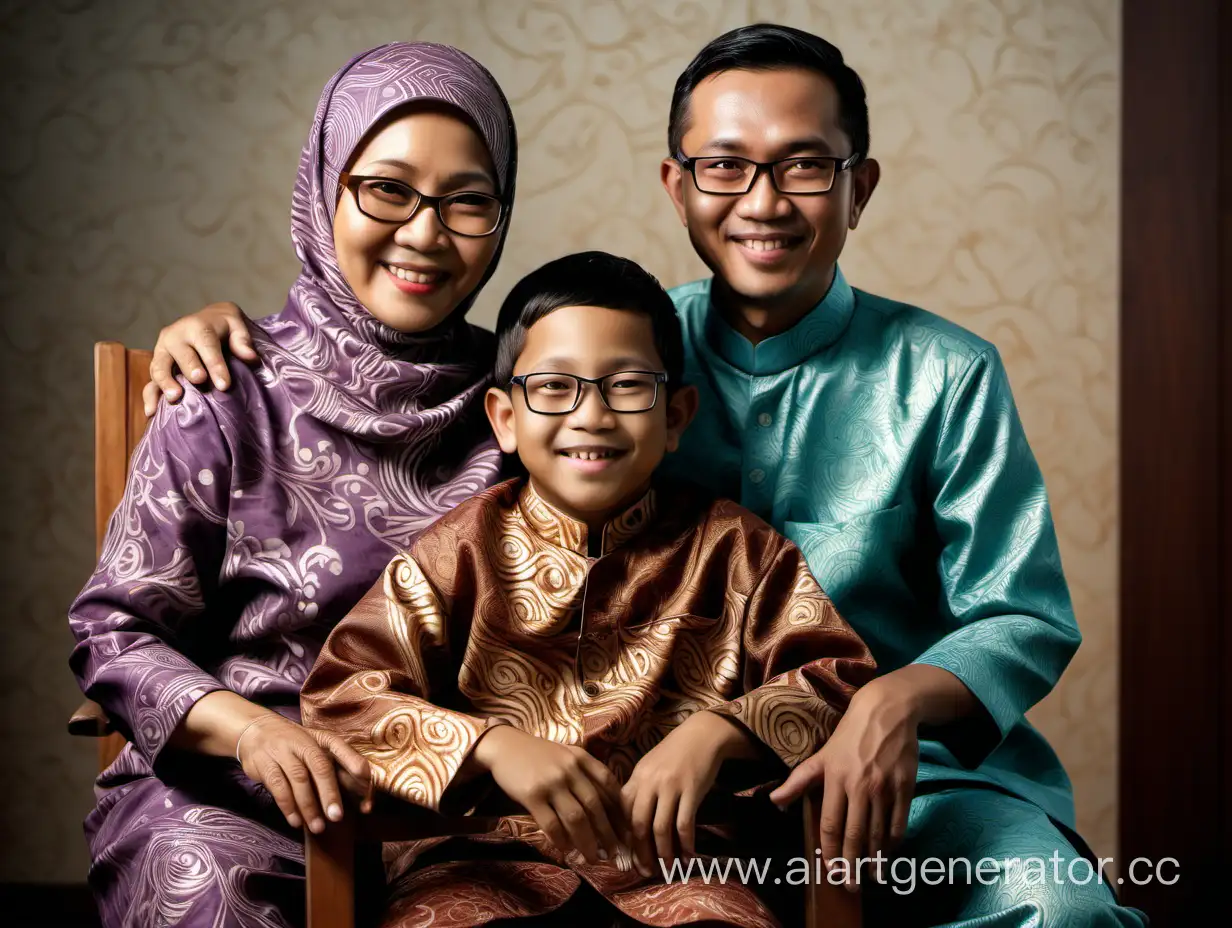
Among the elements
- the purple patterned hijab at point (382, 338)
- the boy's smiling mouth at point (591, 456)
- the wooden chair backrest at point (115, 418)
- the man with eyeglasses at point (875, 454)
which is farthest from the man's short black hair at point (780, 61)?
the wooden chair backrest at point (115, 418)

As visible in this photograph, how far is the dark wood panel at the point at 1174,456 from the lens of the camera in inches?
109

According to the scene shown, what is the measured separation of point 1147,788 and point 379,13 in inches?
98.8

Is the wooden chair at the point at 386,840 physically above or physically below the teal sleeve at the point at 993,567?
below

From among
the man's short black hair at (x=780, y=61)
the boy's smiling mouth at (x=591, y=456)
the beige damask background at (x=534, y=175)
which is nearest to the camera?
the boy's smiling mouth at (x=591, y=456)

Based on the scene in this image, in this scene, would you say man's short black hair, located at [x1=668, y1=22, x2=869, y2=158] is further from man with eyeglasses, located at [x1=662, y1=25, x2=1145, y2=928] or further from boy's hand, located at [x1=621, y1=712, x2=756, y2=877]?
boy's hand, located at [x1=621, y1=712, x2=756, y2=877]

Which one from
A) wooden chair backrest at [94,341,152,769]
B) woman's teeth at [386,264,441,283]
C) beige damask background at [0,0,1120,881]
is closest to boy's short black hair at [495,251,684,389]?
woman's teeth at [386,264,441,283]

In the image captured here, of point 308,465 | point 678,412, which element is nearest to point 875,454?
point 678,412

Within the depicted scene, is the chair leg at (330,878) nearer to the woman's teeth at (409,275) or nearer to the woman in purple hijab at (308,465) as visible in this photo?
the woman in purple hijab at (308,465)

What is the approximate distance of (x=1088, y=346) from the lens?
2.81m

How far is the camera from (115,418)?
1956 millimetres

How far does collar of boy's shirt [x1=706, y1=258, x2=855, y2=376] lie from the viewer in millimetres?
1819

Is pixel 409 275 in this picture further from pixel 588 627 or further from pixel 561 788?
pixel 561 788

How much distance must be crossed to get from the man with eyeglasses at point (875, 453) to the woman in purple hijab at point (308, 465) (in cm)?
35

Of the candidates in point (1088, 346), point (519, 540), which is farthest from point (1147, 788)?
point (519, 540)
